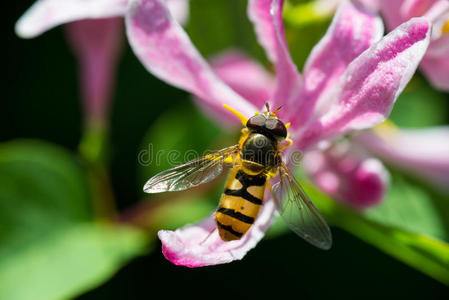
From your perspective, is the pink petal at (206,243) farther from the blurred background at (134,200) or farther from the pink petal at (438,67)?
the pink petal at (438,67)

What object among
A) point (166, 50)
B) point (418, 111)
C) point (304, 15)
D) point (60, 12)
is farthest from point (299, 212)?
point (418, 111)

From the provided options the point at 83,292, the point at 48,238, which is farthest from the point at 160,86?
the point at 83,292

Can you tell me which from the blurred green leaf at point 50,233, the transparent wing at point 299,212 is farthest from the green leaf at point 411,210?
the blurred green leaf at point 50,233

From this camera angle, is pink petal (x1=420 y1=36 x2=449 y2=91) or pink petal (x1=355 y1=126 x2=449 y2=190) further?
pink petal (x1=355 y1=126 x2=449 y2=190)

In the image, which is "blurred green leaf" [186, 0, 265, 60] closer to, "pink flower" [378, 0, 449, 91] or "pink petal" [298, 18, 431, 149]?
"pink flower" [378, 0, 449, 91]

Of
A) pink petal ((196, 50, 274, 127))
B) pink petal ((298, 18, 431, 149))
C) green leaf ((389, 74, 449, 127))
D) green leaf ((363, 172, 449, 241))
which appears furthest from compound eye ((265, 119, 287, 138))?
green leaf ((389, 74, 449, 127))

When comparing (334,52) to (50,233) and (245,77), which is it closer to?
(245,77)

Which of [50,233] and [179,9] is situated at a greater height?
[179,9]
